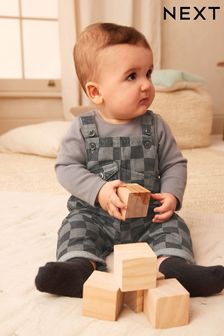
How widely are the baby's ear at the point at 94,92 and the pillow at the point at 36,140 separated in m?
0.91

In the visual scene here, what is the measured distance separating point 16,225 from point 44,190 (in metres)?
0.35

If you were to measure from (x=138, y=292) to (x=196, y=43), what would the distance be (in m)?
2.08

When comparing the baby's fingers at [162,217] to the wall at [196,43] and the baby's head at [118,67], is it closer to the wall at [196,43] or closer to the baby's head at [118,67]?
the baby's head at [118,67]

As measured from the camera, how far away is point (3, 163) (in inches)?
64.3

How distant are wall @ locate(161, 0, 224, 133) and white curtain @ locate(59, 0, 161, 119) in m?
0.12

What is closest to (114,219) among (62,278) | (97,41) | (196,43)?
(62,278)

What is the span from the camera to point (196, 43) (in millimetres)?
2391

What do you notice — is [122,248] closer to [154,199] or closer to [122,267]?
[122,267]

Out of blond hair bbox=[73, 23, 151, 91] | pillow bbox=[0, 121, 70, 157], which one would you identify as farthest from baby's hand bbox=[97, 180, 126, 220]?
pillow bbox=[0, 121, 70, 157]

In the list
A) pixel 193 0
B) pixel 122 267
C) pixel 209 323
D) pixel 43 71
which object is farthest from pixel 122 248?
pixel 193 0

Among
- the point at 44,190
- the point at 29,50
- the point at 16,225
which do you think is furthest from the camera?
the point at 29,50

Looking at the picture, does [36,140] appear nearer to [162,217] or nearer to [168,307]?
[162,217]

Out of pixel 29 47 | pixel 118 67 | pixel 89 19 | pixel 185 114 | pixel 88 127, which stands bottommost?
pixel 185 114

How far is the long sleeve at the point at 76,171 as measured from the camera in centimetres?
74
